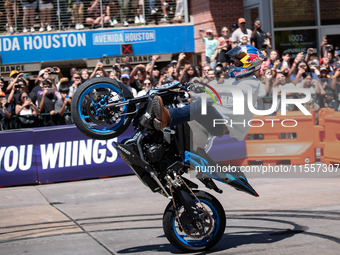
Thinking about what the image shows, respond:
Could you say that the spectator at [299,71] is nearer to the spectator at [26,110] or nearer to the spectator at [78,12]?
the spectator at [26,110]

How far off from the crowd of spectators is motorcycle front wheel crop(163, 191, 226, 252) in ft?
42.4

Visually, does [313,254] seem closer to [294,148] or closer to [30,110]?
[294,148]

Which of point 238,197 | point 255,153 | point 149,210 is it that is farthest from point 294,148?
point 149,210

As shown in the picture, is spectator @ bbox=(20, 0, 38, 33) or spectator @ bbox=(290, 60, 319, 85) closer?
spectator @ bbox=(290, 60, 319, 85)

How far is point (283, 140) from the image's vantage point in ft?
33.0

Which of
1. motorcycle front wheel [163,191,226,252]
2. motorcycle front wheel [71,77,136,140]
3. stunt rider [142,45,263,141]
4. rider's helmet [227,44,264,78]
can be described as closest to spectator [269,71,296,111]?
stunt rider [142,45,263,141]

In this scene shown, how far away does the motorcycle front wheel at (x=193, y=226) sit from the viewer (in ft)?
16.1

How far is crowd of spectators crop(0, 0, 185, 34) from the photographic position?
648 inches

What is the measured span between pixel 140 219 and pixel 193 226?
172 centimetres

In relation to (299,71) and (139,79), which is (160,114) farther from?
(299,71)

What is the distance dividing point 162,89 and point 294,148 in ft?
19.4

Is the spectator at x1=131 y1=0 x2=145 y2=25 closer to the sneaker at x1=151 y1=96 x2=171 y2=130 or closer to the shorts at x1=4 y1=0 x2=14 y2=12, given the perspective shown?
the shorts at x1=4 y1=0 x2=14 y2=12

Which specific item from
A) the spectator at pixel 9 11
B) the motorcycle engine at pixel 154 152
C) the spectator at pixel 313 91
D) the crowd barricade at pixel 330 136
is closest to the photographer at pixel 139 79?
the spectator at pixel 313 91

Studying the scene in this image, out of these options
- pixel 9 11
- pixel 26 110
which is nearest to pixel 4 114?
pixel 26 110
